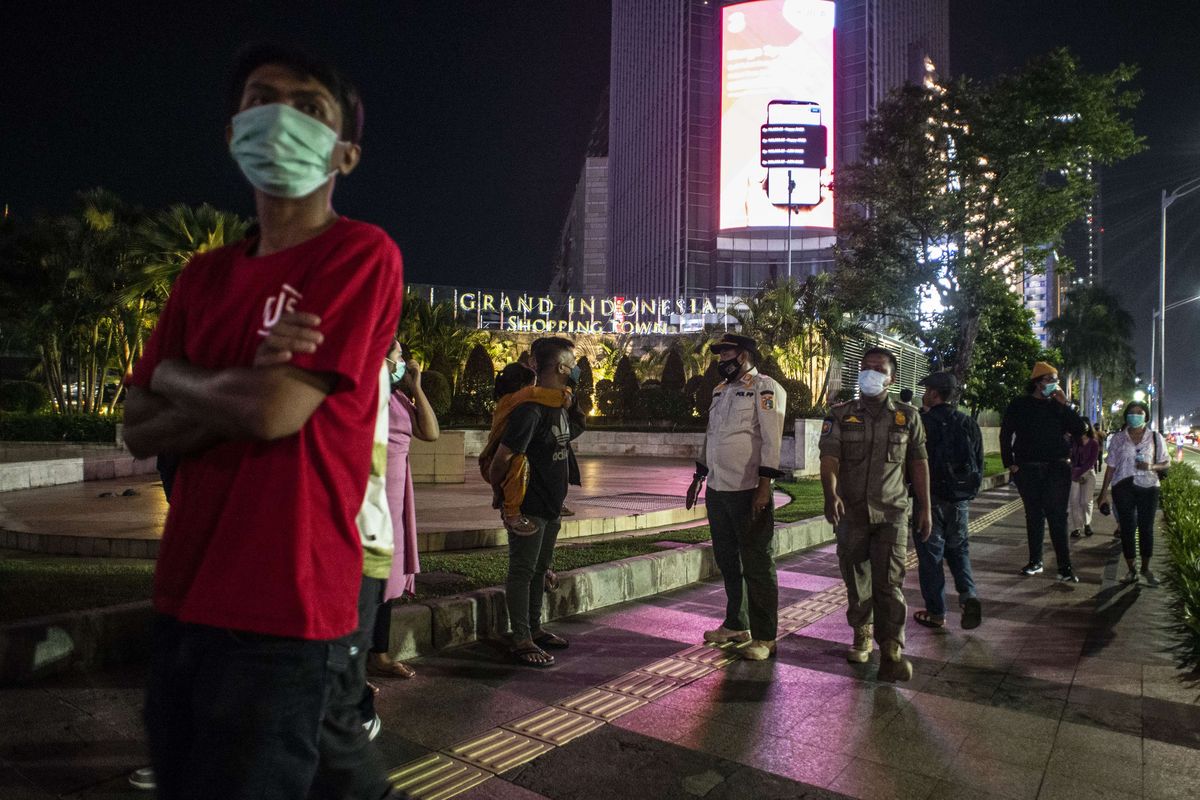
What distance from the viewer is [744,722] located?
12.9 ft

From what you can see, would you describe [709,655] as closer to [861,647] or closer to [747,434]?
[861,647]

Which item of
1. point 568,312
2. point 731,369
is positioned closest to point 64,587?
point 731,369

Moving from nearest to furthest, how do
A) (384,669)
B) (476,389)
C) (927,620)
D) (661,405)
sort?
1. (384,669)
2. (927,620)
3. (476,389)
4. (661,405)

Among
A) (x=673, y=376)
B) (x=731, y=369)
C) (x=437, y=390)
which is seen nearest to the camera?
(x=731, y=369)

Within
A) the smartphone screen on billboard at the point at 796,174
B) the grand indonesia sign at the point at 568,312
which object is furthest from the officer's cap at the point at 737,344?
the smartphone screen on billboard at the point at 796,174

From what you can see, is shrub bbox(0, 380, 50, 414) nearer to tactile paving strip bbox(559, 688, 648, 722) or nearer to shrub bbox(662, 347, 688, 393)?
shrub bbox(662, 347, 688, 393)

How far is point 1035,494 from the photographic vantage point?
26.0ft

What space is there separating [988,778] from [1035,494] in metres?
5.26

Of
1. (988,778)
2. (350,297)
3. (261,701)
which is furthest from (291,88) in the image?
(988,778)

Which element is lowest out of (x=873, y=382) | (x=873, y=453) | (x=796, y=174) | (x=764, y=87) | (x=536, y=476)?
(x=536, y=476)

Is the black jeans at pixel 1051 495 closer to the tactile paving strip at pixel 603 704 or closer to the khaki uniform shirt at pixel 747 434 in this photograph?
the khaki uniform shirt at pixel 747 434

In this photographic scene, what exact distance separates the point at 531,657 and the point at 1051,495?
5609 mm

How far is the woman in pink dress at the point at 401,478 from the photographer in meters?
4.06

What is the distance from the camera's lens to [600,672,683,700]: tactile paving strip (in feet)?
14.0
